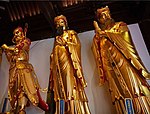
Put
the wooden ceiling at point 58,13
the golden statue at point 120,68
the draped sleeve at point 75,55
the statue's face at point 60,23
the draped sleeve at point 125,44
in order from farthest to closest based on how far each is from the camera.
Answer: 1. the wooden ceiling at point 58,13
2. the statue's face at point 60,23
3. the draped sleeve at point 75,55
4. the draped sleeve at point 125,44
5. the golden statue at point 120,68

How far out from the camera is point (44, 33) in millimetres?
2248

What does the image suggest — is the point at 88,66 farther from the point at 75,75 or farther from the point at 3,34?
the point at 3,34

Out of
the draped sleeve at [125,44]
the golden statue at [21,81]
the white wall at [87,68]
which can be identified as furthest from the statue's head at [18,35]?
the draped sleeve at [125,44]

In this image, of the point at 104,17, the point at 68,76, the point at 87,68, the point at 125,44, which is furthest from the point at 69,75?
the point at 104,17

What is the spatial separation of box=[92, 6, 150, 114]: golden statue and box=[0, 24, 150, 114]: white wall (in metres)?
0.14

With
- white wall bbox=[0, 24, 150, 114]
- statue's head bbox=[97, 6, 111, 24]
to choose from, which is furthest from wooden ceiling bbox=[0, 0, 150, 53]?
statue's head bbox=[97, 6, 111, 24]

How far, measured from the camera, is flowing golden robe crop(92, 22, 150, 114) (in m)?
1.29

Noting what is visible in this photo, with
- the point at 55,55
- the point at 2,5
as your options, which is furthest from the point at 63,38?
the point at 2,5

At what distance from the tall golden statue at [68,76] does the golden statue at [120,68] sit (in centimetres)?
17

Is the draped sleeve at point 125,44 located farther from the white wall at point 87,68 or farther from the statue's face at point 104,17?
the white wall at point 87,68

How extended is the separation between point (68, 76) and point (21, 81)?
0.35m

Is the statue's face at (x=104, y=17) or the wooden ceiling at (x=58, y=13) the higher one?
the wooden ceiling at (x=58, y=13)

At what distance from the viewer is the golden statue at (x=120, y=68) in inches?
50.3

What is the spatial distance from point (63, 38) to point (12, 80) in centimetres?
49
